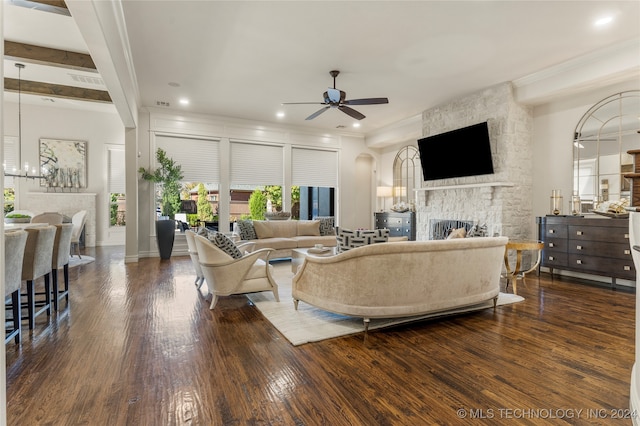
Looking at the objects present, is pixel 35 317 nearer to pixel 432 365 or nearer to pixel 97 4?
pixel 97 4

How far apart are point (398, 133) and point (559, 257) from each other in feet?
14.7

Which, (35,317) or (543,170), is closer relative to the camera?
(35,317)

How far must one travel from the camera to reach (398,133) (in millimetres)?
8203

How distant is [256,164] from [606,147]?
21.7 feet

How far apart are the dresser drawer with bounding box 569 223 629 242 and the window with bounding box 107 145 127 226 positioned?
9.59 meters

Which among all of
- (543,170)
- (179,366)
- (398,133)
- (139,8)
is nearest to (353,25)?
(139,8)

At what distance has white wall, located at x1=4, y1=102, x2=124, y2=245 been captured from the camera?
7.78 metres

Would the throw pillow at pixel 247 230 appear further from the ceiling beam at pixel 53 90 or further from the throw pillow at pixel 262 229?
the ceiling beam at pixel 53 90

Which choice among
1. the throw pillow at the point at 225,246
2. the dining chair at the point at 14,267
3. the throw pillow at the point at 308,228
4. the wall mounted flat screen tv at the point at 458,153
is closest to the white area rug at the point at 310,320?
the throw pillow at the point at 225,246

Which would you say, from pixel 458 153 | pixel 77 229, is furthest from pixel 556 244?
pixel 77 229

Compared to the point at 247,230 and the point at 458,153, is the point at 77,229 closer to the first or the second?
the point at 247,230

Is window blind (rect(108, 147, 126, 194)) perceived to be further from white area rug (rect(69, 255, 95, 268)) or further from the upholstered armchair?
the upholstered armchair

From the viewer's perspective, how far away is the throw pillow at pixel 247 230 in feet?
20.8

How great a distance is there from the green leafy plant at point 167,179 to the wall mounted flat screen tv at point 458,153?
5.18 metres
